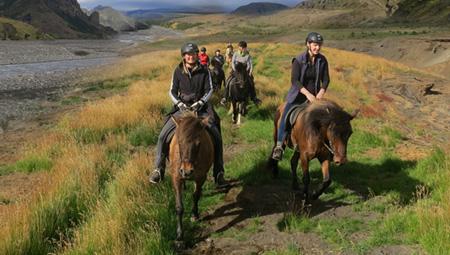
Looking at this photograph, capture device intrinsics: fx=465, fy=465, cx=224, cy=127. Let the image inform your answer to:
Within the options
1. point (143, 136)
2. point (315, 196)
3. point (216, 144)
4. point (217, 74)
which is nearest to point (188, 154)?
point (216, 144)

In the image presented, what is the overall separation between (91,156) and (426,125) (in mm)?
12895

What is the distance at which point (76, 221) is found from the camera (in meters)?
7.86

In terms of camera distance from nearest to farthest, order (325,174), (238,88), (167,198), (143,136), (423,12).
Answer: (325,174)
(167,198)
(143,136)
(238,88)
(423,12)

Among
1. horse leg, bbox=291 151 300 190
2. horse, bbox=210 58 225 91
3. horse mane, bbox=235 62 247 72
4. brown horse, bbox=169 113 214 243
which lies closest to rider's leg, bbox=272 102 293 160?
horse leg, bbox=291 151 300 190

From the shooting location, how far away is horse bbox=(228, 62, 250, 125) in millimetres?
16484

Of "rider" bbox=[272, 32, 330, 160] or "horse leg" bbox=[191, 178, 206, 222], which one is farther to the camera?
"rider" bbox=[272, 32, 330, 160]

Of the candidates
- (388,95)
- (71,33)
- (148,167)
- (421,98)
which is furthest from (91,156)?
(71,33)

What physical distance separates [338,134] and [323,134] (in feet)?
1.18

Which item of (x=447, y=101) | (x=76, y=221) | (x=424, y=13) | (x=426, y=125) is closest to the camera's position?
(x=76, y=221)

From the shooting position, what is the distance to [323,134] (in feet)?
25.7

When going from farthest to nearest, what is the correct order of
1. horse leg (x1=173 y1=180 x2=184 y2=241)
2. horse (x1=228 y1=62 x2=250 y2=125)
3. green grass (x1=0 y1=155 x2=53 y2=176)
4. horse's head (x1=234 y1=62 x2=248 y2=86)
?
horse's head (x1=234 y1=62 x2=248 y2=86) < horse (x1=228 y1=62 x2=250 y2=125) < green grass (x1=0 y1=155 x2=53 y2=176) < horse leg (x1=173 y1=180 x2=184 y2=241)

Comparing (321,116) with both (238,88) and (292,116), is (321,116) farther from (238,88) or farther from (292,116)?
(238,88)

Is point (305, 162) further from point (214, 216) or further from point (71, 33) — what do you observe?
point (71, 33)

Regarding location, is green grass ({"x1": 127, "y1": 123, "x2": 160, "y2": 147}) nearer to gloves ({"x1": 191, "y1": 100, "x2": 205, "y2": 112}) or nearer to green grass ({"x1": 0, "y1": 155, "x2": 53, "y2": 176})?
green grass ({"x1": 0, "y1": 155, "x2": 53, "y2": 176})
